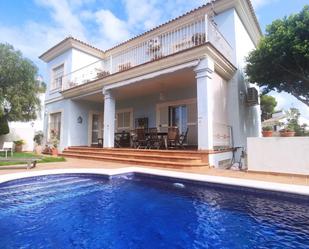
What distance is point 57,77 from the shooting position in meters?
16.6

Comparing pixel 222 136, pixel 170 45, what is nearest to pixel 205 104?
pixel 222 136

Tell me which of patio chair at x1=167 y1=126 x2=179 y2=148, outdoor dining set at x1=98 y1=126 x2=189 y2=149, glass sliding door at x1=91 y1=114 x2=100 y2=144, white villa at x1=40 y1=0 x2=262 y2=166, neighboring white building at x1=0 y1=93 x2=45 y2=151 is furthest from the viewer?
neighboring white building at x1=0 y1=93 x2=45 y2=151

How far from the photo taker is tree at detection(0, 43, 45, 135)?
13.3 meters

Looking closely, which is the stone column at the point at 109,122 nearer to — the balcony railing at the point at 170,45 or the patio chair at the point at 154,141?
the balcony railing at the point at 170,45

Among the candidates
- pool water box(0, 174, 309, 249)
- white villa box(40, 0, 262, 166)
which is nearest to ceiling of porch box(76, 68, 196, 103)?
white villa box(40, 0, 262, 166)

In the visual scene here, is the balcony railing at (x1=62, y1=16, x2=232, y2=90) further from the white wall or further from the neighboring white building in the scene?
the neighboring white building

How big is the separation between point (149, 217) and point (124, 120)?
11.6 meters

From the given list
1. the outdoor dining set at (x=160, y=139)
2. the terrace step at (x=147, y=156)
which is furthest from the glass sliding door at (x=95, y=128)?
the outdoor dining set at (x=160, y=139)

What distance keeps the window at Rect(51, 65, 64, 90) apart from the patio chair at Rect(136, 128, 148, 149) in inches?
348

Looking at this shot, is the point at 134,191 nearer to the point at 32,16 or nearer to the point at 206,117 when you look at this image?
the point at 206,117

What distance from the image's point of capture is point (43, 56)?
17.2m

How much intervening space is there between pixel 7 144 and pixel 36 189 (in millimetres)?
8331

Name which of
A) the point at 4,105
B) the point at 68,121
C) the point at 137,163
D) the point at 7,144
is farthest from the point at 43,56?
the point at 137,163

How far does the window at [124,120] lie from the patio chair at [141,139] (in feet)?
12.9
